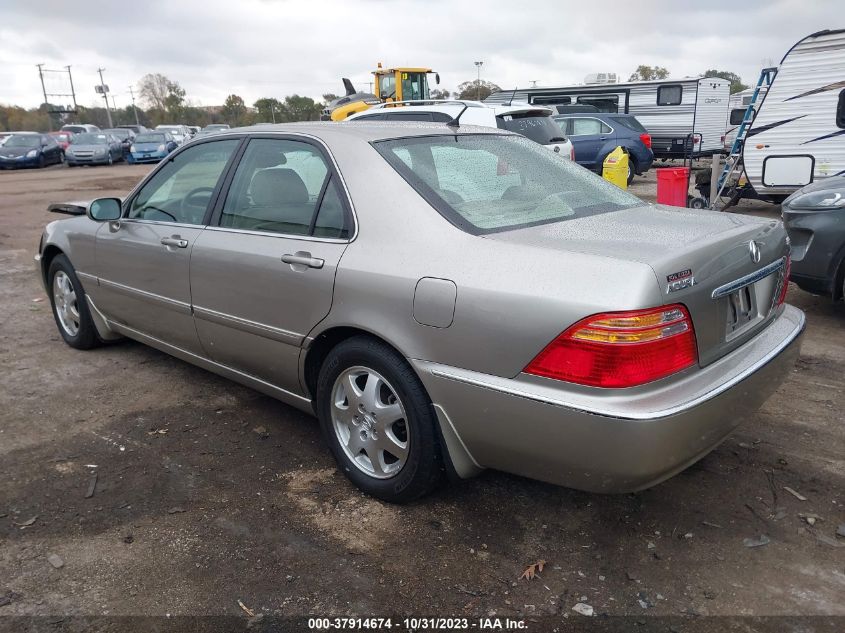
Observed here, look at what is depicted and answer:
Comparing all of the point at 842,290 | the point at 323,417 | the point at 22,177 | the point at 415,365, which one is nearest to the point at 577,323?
the point at 415,365

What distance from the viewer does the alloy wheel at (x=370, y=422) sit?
2840 millimetres

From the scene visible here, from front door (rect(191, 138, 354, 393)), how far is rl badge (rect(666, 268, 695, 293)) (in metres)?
1.34

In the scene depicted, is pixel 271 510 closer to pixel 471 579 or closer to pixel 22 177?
pixel 471 579

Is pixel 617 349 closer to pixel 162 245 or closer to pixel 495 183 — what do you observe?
pixel 495 183

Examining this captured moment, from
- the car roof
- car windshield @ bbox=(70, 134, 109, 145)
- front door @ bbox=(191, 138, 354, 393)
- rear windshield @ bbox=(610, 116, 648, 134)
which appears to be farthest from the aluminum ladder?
car windshield @ bbox=(70, 134, 109, 145)

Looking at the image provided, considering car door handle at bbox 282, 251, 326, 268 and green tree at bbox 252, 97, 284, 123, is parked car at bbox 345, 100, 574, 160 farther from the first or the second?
green tree at bbox 252, 97, 284, 123

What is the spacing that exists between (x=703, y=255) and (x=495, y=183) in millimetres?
1030

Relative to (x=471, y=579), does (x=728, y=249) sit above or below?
above

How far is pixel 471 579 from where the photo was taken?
97.8 inches

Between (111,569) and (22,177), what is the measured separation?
83.8ft

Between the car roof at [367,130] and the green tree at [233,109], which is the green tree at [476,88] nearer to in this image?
the green tree at [233,109]

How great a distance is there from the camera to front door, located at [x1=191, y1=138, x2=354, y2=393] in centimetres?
→ 300

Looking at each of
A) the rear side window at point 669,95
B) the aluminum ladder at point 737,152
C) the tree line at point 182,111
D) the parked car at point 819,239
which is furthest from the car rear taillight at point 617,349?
the tree line at point 182,111

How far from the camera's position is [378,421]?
113 inches
